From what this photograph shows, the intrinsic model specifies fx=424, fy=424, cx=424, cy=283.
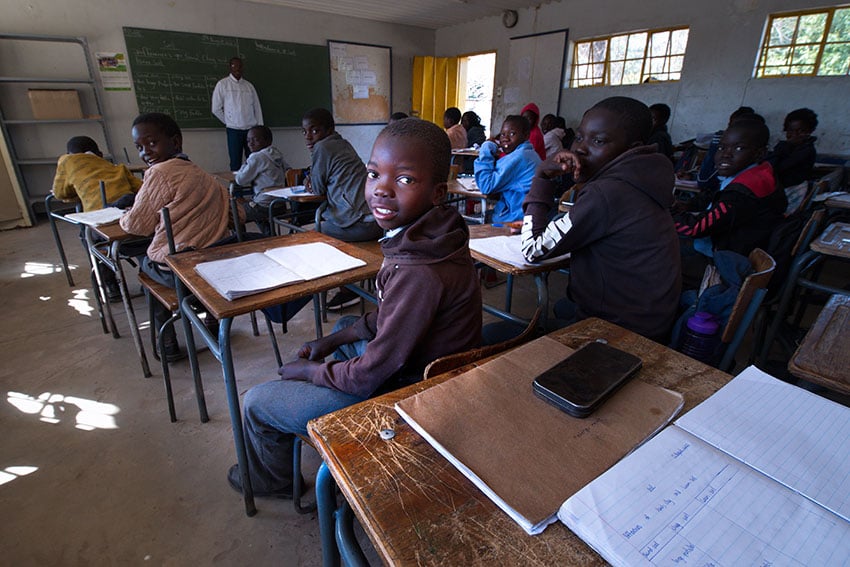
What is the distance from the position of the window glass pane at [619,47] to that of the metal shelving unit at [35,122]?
6.96m

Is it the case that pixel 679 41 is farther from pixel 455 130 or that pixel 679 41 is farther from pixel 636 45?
pixel 455 130

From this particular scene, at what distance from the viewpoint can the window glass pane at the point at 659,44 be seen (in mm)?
5613

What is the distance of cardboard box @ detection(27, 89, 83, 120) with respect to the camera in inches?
193

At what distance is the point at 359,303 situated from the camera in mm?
3168

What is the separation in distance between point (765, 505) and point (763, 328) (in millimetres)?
2133

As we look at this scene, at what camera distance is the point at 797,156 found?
3.54 meters

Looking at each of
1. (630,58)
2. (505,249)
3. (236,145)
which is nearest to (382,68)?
(236,145)

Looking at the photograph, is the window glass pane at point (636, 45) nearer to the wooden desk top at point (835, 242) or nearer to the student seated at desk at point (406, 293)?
the wooden desk top at point (835, 242)

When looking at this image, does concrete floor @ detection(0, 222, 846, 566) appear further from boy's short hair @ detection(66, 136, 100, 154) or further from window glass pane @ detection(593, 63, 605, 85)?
window glass pane @ detection(593, 63, 605, 85)

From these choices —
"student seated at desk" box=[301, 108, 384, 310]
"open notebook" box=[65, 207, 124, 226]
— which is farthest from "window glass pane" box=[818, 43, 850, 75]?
"open notebook" box=[65, 207, 124, 226]

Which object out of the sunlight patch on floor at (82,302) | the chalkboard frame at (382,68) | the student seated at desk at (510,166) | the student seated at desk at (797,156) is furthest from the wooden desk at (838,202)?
the chalkboard frame at (382,68)

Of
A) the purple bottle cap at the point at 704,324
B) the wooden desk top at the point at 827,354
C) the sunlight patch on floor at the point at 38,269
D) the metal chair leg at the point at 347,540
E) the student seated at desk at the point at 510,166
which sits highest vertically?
the student seated at desk at the point at 510,166

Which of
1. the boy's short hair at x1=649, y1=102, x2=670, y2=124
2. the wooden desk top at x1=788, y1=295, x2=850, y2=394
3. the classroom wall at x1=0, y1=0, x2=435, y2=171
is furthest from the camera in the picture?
the classroom wall at x1=0, y1=0, x2=435, y2=171

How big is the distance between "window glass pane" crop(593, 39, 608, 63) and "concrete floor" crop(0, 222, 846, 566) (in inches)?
214
